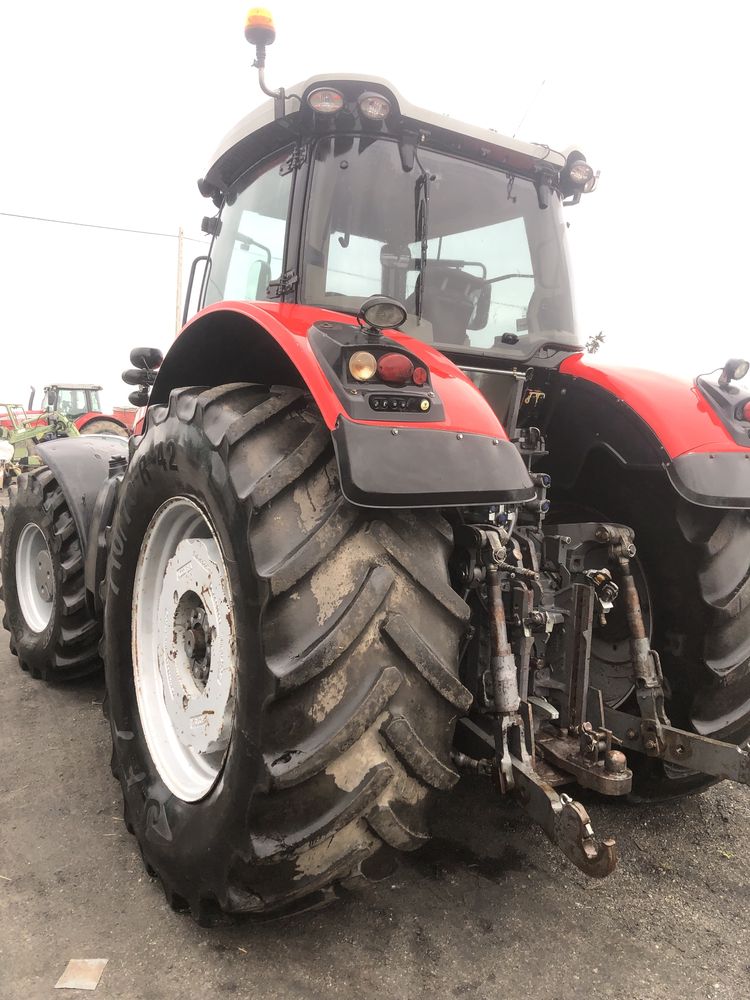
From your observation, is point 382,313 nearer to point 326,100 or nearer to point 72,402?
point 326,100

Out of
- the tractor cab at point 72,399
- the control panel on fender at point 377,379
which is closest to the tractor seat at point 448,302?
the control panel on fender at point 377,379

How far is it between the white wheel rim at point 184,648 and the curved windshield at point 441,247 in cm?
86

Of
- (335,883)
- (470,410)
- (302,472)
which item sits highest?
(470,410)

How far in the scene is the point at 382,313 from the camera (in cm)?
168

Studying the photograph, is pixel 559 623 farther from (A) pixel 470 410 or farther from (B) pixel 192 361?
(B) pixel 192 361

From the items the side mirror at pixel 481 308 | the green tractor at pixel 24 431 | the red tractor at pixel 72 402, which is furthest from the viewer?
the red tractor at pixel 72 402

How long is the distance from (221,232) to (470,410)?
5.91 feet

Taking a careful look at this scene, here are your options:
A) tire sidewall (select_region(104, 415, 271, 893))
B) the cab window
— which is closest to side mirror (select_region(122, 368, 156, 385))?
the cab window

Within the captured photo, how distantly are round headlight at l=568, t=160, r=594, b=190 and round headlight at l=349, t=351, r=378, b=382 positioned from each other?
1592mm

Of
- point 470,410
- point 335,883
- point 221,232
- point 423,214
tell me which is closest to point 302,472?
point 470,410

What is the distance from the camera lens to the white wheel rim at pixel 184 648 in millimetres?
1914

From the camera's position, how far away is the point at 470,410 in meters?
1.69

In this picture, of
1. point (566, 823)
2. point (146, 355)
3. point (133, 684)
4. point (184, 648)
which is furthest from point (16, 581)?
point (566, 823)

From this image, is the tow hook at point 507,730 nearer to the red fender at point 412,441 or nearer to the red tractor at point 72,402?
the red fender at point 412,441
